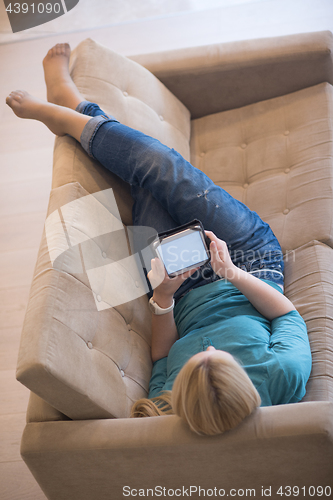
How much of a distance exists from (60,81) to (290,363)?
111 cm

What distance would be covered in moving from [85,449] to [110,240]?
21.9 inches

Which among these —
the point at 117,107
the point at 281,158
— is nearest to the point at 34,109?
the point at 117,107

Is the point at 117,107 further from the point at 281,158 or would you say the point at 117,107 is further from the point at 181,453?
the point at 181,453

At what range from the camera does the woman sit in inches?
37.9

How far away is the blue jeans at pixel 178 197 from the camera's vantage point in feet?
3.90

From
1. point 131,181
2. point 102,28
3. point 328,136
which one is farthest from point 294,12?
point 131,181

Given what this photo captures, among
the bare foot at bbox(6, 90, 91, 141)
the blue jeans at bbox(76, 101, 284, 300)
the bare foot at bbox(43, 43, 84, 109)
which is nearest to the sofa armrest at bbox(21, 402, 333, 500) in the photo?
the blue jeans at bbox(76, 101, 284, 300)

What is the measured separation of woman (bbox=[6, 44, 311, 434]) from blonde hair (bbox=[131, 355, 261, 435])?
3 cm

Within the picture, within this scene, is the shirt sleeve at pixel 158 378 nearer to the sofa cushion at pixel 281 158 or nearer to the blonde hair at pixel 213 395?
the blonde hair at pixel 213 395

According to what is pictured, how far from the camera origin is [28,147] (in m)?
2.16

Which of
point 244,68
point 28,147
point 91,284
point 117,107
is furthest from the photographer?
point 28,147

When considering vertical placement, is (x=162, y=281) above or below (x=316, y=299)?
above

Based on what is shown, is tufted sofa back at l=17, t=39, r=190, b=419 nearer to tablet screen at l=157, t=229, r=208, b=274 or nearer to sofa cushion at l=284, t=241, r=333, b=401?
tablet screen at l=157, t=229, r=208, b=274

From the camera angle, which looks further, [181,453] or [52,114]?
[52,114]
